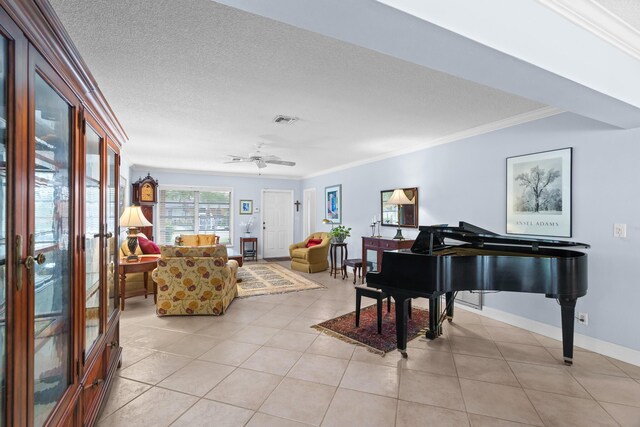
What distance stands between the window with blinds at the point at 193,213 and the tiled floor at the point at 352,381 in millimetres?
4771

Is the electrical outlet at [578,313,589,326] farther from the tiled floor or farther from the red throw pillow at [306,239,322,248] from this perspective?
the red throw pillow at [306,239,322,248]

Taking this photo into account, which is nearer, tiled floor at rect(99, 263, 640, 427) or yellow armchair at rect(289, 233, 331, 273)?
tiled floor at rect(99, 263, 640, 427)

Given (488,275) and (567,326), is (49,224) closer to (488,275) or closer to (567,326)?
(488,275)

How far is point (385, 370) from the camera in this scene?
260 centimetres

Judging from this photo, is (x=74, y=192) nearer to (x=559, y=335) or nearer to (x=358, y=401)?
(x=358, y=401)

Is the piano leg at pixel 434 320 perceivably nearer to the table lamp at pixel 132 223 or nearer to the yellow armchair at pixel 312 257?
the yellow armchair at pixel 312 257

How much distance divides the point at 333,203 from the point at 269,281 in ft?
8.37

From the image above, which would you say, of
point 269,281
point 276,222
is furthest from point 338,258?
point 276,222

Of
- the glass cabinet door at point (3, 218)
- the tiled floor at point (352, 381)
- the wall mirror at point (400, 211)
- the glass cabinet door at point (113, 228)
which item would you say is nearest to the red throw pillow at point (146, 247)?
the tiled floor at point (352, 381)

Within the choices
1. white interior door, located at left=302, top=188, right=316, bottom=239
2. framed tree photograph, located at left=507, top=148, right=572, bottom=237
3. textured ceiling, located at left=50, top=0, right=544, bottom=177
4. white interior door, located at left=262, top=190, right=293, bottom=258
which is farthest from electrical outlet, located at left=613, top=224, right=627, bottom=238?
white interior door, located at left=262, top=190, right=293, bottom=258

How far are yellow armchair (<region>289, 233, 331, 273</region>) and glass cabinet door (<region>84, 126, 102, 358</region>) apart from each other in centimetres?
488

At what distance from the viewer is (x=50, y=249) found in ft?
3.92

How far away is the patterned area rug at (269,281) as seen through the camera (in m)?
5.15

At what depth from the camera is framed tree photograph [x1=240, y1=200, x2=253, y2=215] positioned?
8594 mm
